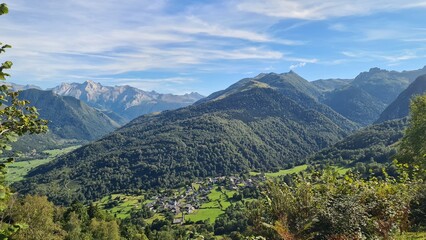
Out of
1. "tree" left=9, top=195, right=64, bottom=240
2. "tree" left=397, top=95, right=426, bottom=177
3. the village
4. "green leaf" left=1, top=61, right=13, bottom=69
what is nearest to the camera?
"green leaf" left=1, top=61, right=13, bottom=69

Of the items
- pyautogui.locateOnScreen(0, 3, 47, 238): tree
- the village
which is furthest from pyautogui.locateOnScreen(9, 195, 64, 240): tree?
the village

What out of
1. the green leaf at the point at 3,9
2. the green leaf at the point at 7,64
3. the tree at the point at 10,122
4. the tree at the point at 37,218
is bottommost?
the tree at the point at 37,218

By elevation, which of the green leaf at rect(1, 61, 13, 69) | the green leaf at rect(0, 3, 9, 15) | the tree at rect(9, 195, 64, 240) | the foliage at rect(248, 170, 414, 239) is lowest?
the tree at rect(9, 195, 64, 240)

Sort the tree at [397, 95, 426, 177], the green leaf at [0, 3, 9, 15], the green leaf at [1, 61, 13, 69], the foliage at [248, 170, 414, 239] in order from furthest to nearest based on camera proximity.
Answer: the tree at [397, 95, 426, 177], the foliage at [248, 170, 414, 239], the green leaf at [1, 61, 13, 69], the green leaf at [0, 3, 9, 15]

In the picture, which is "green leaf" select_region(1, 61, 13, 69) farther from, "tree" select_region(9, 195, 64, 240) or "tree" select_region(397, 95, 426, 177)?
"tree" select_region(9, 195, 64, 240)

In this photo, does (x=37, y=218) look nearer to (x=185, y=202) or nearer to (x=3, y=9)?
(x=3, y=9)

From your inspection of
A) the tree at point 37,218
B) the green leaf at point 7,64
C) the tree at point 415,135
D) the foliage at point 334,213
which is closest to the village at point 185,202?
the tree at point 37,218

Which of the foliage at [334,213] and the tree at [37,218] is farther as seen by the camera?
the tree at [37,218]

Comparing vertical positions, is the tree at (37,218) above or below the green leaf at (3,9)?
below

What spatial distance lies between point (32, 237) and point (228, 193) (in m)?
142

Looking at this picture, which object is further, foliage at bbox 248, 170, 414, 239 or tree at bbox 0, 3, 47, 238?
foliage at bbox 248, 170, 414, 239

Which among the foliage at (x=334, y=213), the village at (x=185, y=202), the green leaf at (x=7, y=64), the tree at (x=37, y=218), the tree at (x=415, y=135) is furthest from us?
the village at (x=185, y=202)

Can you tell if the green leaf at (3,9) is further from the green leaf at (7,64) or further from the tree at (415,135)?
the tree at (415,135)

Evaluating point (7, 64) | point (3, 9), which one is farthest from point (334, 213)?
point (3, 9)
